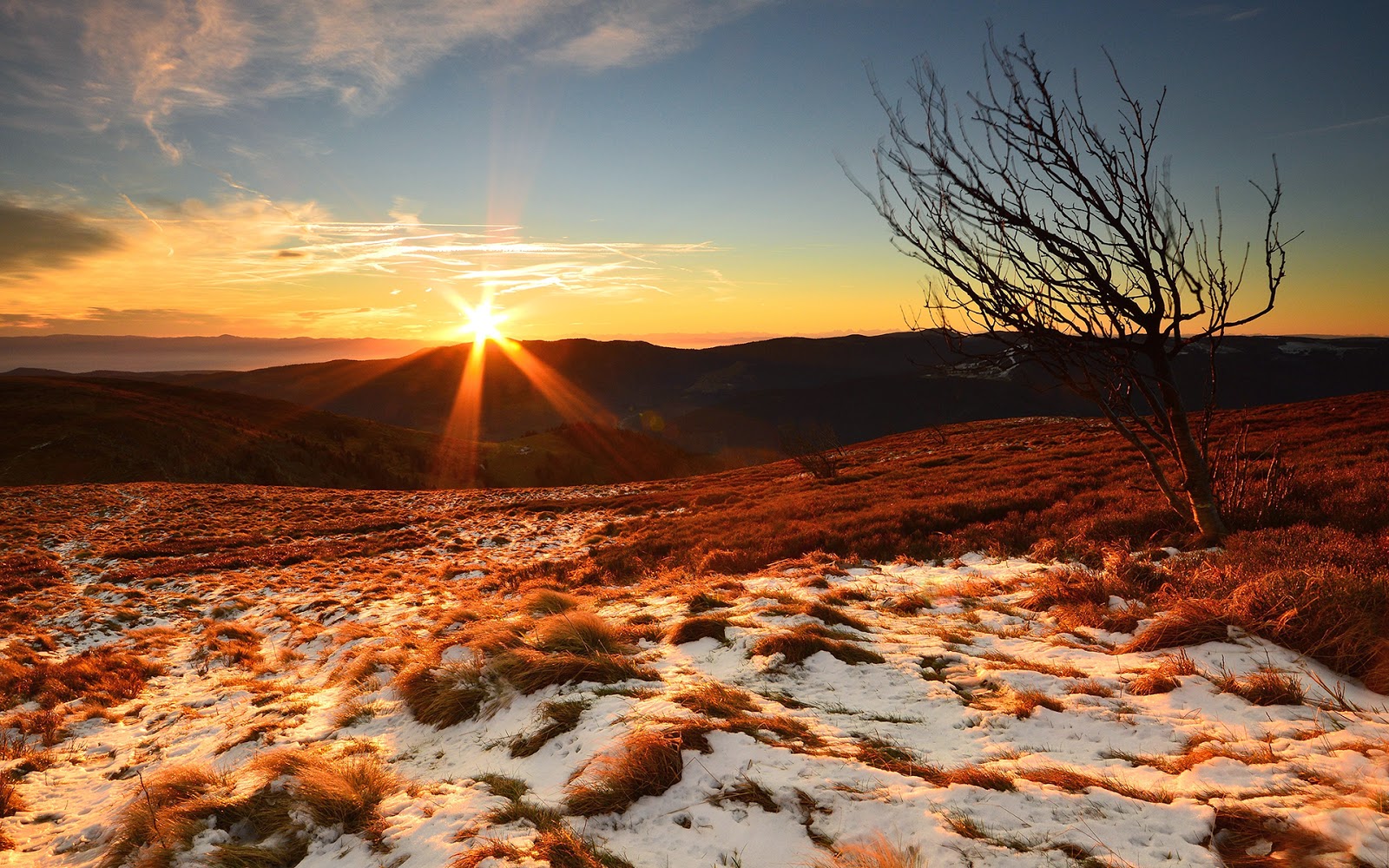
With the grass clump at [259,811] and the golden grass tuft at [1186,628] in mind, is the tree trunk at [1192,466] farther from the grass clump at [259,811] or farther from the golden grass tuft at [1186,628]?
the grass clump at [259,811]

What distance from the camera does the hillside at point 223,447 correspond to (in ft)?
179

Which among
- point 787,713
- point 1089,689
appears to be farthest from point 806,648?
point 1089,689

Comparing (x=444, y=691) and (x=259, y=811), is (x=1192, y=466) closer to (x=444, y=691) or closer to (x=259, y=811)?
(x=444, y=691)

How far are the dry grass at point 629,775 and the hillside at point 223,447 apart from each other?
236ft

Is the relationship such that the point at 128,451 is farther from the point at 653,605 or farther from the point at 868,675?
the point at 868,675

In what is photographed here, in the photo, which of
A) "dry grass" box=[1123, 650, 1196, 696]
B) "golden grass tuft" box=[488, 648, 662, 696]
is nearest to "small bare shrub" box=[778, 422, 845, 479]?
"golden grass tuft" box=[488, 648, 662, 696]

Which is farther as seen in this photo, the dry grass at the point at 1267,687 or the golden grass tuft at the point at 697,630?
the golden grass tuft at the point at 697,630

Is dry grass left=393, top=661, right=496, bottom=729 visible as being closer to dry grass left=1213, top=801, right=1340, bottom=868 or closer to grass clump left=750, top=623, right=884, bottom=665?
grass clump left=750, top=623, right=884, bottom=665

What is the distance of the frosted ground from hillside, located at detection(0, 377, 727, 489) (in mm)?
66964

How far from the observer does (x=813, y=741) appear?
399cm

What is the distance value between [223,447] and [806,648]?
267 feet

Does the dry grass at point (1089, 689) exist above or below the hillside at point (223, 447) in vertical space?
above

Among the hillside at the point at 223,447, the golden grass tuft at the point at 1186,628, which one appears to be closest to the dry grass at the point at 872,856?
the golden grass tuft at the point at 1186,628

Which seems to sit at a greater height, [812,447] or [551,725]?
[551,725]
